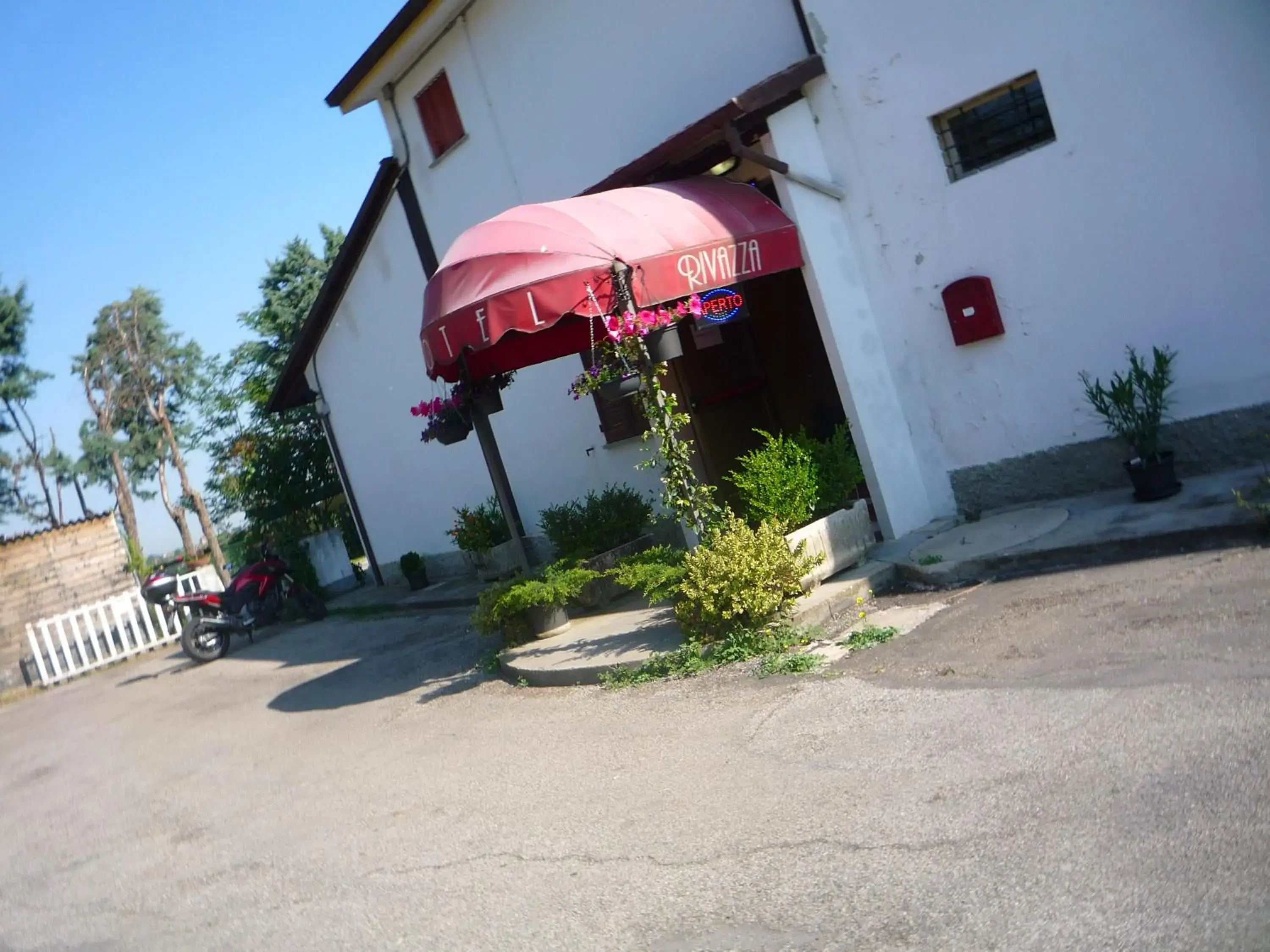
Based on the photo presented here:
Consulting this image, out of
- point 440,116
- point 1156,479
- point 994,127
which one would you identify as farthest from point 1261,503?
point 440,116

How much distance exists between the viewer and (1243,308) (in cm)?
762

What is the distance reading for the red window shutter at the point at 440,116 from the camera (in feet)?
42.9

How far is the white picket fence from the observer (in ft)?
58.8

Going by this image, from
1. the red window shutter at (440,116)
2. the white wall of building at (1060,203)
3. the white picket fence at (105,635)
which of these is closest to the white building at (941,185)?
the white wall of building at (1060,203)

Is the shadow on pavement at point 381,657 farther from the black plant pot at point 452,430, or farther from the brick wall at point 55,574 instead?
the brick wall at point 55,574

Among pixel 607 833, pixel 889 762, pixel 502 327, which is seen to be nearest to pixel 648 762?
pixel 607 833

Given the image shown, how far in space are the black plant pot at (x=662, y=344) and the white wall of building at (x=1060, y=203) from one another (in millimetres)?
2222

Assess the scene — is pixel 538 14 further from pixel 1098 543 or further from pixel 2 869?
pixel 2 869

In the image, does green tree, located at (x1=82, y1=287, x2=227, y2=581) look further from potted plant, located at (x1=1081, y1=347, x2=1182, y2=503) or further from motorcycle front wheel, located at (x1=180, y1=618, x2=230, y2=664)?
potted plant, located at (x1=1081, y1=347, x2=1182, y2=503)

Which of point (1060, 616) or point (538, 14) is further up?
point (538, 14)

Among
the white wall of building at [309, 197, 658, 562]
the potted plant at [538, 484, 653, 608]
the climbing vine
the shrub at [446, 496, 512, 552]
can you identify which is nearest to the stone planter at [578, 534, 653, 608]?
the potted plant at [538, 484, 653, 608]

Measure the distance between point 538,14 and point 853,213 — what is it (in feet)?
14.8

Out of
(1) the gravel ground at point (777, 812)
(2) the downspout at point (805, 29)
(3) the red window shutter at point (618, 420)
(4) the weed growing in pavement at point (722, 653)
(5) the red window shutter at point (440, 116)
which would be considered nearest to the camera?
(1) the gravel ground at point (777, 812)

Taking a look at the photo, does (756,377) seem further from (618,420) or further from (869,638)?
(869,638)
